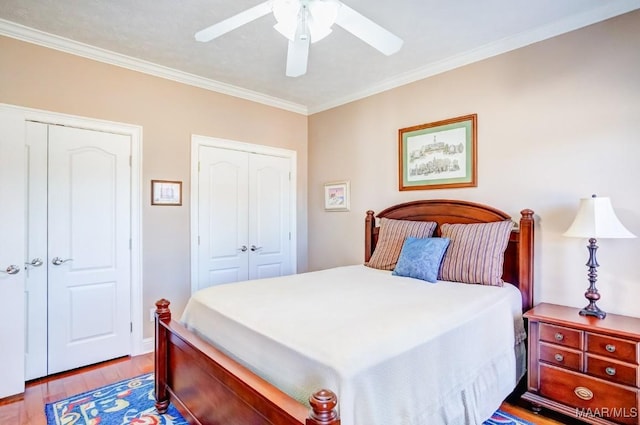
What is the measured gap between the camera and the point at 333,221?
427 cm


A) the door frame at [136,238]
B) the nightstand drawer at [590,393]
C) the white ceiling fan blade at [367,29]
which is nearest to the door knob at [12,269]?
the door frame at [136,238]

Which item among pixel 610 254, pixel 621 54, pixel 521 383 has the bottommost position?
pixel 521 383

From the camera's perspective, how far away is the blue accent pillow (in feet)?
8.68

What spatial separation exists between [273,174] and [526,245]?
2760mm

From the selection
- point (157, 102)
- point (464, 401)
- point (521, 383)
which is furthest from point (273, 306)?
point (157, 102)

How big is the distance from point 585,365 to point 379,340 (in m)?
1.52

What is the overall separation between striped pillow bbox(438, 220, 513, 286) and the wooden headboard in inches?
5.5

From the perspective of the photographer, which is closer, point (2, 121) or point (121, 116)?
point (2, 121)

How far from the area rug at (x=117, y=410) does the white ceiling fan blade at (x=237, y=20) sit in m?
2.26

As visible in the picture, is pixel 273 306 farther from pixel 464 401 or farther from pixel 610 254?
pixel 610 254

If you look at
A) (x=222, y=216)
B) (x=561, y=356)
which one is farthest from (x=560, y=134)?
(x=222, y=216)

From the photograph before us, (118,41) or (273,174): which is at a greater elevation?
(118,41)

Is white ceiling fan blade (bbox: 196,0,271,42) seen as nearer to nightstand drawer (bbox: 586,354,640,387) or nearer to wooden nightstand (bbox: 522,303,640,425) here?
wooden nightstand (bbox: 522,303,640,425)

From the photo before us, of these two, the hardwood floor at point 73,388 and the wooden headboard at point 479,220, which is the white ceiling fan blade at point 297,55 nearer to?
the wooden headboard at point 479,220
